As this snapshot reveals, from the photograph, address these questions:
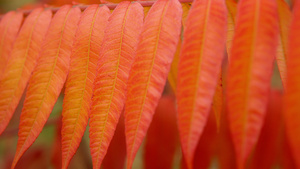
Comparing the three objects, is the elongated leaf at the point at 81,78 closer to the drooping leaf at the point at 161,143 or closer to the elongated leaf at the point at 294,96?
the elongated leaf at the point at 294,96

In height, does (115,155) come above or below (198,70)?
below

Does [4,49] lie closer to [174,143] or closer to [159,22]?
[159,22]

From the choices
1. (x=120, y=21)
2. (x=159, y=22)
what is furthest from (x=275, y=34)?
(x=120, y=21)

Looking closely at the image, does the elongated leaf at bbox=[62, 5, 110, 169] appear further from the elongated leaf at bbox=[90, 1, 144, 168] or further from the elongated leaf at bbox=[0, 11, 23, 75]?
the elongated leaf at bbox=[0, 11, 23, 75]

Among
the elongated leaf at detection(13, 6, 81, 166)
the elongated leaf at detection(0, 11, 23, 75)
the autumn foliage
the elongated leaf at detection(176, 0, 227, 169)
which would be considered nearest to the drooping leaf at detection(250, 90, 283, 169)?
the autumn foliage

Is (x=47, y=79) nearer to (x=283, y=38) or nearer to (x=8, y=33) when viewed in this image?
(x=8, y=33)

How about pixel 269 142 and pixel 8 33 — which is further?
pixel 269 142

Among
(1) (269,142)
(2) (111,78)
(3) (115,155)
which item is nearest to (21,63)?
(2) (111,78)

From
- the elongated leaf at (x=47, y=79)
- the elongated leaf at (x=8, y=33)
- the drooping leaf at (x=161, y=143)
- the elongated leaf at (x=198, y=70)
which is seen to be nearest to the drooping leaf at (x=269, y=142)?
the drooping leaf at (x=161, y=143)
